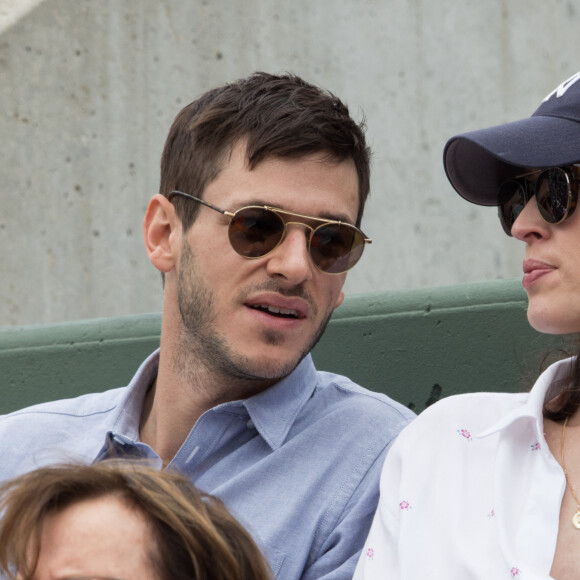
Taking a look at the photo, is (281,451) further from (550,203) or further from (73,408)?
(550,203)

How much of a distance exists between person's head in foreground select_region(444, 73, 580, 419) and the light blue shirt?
1.43ft

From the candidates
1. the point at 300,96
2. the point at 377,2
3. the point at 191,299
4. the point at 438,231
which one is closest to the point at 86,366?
the point at 191,299

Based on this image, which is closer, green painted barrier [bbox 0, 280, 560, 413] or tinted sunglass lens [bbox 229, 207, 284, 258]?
tinted sunglass lens [bbox 229, 207, 284, 258]

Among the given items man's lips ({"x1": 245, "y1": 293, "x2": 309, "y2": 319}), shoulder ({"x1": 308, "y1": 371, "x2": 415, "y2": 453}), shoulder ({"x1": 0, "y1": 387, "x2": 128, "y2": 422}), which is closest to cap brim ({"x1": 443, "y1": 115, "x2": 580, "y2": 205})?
man's lips ({"x1": 245, "y1": 293, "x2": 309, "y2": 319})

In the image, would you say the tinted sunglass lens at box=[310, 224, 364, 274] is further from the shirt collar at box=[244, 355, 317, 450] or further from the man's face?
the shirt collar at box=[244, 355, 317, 450]

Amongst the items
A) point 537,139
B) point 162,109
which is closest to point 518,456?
point 537,139

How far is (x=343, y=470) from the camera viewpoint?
1.95 meters

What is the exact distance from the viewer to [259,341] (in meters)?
2.08

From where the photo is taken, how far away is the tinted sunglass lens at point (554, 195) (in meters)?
1.64

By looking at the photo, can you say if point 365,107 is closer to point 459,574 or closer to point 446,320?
point 446,320

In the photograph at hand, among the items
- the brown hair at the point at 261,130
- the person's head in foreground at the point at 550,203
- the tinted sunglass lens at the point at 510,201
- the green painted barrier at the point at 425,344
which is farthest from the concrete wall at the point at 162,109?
the person's head in foreground at the point at 550,203

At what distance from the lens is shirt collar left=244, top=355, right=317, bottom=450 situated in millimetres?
2027

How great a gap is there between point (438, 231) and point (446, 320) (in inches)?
56.7

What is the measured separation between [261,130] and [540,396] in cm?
83
